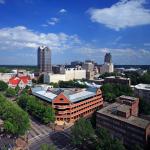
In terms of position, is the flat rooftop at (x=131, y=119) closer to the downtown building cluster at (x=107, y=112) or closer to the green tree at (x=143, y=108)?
the downtown building cluster at (x=107, y=112)

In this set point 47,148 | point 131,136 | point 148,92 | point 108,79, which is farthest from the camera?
point 108,79

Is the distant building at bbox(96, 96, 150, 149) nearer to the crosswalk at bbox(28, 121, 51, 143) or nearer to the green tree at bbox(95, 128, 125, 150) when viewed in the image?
the green tree at bbox(95, 128, 125, 150)

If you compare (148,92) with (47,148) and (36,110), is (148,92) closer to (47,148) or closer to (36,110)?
(36,110)

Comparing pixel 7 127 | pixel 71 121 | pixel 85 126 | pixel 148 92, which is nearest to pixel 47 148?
pixel 85 126

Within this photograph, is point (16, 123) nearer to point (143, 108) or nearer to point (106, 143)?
point (106, 143)

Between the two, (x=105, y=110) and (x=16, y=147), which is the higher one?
(x=105, y=110)

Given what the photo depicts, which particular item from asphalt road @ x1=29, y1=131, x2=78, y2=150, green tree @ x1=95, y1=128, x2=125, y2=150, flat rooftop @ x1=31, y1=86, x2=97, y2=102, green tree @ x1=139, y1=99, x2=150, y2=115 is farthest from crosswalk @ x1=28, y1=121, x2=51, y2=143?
Result: green tree @ x1=139, y1=99, x2=150, y2=115

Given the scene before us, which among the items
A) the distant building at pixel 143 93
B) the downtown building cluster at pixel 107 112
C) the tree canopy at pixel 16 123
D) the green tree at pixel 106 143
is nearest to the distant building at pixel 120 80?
the distant building at pixel 143 93
